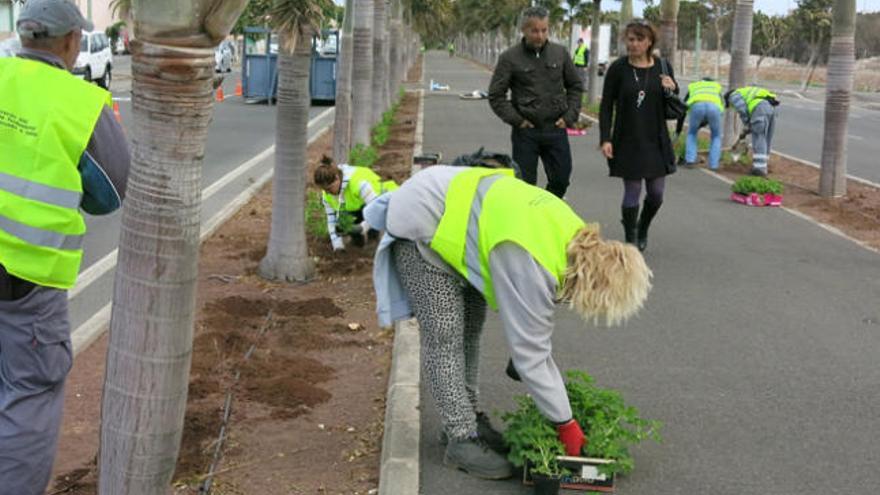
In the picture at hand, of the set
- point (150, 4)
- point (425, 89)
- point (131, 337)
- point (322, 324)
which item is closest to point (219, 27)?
point (150, 4)

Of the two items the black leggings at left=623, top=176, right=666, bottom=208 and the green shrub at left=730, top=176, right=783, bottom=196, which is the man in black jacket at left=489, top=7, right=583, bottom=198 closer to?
the black leggings at left=623, top=176, right=666, bottom=208

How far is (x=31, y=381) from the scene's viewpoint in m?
3.52

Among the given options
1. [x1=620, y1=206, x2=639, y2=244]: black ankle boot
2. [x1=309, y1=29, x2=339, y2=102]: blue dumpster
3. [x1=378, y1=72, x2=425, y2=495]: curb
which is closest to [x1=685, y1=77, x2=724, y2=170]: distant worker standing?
[x1=620, y1=206, x2=639, y2=244]: black ankle boot

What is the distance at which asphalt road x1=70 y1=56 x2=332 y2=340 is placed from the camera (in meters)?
7.87

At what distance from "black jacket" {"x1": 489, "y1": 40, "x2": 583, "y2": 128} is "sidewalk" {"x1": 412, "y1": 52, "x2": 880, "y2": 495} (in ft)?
5.17

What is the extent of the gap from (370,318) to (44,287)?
3.88 meters

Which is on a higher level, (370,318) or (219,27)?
(219,27)

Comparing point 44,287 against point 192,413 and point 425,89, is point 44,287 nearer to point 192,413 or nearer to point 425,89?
point 192,413

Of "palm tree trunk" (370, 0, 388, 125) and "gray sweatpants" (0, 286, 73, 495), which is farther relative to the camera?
"palm tree trunk" (370, 0, 388, 125)

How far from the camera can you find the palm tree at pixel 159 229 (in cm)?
305

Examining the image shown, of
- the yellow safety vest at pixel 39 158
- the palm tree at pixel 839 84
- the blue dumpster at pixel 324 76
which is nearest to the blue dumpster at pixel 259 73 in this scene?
the blue dumpster at pixel 324 76

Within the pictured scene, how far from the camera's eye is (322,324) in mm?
7086

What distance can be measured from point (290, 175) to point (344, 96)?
5570 millimetres

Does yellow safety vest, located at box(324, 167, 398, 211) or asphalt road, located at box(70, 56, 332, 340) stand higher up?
yellow safety vest, located at box(324, 167, 398, 211)
